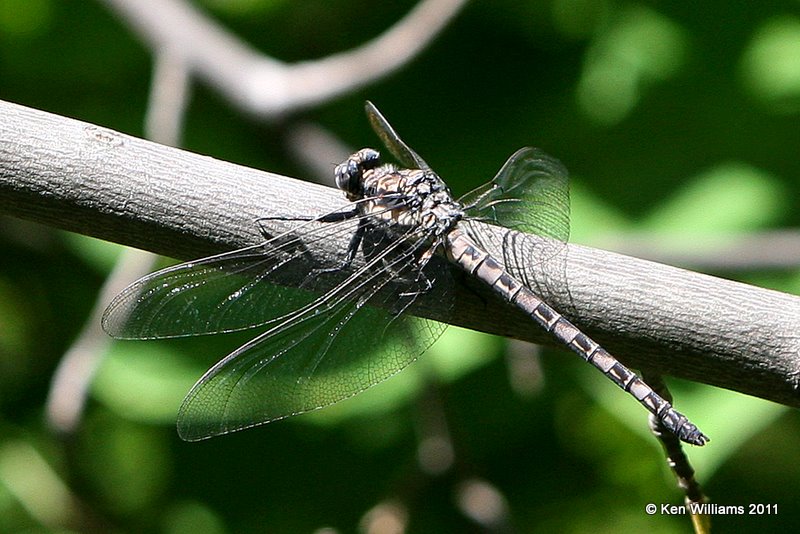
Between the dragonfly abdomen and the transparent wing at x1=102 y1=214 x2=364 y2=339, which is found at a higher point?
the transparent wing at x1=102 y1=214 x2=364 y2=339

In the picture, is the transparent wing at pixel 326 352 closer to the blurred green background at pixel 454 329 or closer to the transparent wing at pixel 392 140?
the transparent wing at pixel 392 140

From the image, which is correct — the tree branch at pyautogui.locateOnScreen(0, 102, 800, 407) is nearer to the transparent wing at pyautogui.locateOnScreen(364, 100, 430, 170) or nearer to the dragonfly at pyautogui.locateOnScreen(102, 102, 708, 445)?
the dragonfly at pyautogui.locateOnScreen(102, 102, 708, 445)

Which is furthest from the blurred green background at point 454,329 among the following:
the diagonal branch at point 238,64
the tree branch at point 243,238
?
the tree branch at point 243,238

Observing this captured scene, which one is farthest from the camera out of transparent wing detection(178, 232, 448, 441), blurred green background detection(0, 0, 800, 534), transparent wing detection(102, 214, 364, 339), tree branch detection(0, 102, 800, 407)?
blurred green background detection(0, 0, 800, 534)

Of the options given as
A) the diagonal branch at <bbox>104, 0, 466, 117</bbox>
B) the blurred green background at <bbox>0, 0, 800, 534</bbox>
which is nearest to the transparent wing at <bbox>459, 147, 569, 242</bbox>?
the blurred green background at <bbox>0, 0, 800, 534</bbox>

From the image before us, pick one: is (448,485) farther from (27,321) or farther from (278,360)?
(27,321)

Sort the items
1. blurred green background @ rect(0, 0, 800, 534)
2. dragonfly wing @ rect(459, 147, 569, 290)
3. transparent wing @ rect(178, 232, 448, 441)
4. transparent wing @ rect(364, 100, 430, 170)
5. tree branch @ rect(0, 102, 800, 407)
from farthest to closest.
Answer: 1. blurred green background @ rect(0, 0, 800, 534)
2. transparent wing @ rect(364, 100, 430, 170)
3. dragonfly wing @ rect(459, 147, 569, 290)
4. transparent wing @ rect(178, 232, 448, 441)
5. tree branch @ rect(0, 102, 800, 407)

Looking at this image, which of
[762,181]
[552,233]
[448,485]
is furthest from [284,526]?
[762,181]
